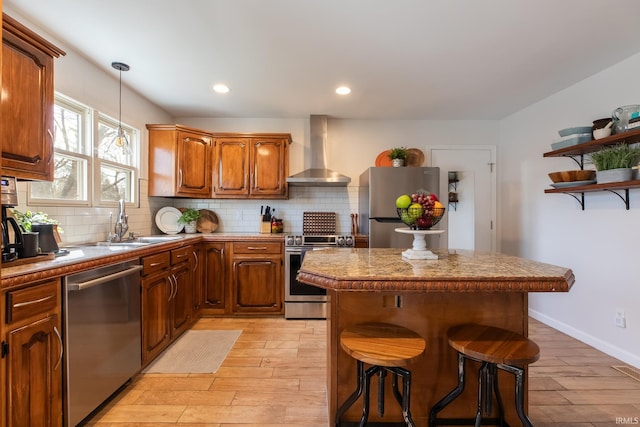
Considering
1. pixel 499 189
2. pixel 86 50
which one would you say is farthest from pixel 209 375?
pixel 499 189

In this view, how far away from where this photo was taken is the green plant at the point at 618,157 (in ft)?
7.83

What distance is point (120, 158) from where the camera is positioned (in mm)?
3172

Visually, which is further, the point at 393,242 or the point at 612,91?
the point at 393,242

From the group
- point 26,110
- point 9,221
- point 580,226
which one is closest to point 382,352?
point 9,221

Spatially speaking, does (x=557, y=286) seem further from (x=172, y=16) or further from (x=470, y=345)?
(x=172, y=16)

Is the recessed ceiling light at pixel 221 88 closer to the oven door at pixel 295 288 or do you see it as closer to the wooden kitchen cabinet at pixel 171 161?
the wooden kitchen cabinet at pixel 171 161

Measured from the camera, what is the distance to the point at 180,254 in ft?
9.65

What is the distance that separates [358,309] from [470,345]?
0.55m

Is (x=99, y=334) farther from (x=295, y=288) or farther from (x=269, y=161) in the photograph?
(x=269, y=161)

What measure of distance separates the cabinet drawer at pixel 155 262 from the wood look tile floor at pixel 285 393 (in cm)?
78

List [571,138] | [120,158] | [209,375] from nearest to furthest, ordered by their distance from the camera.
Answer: [209,375] → [571,138] → [120,158]

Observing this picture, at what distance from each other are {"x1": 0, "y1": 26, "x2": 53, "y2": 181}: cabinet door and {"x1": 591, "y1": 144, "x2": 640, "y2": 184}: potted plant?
12.8 feet

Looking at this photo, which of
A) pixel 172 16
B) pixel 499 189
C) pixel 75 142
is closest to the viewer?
pixel 172 16

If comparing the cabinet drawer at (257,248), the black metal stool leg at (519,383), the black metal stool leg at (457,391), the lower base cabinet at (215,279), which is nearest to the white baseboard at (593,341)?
the black metal stool leg at (519,383)
